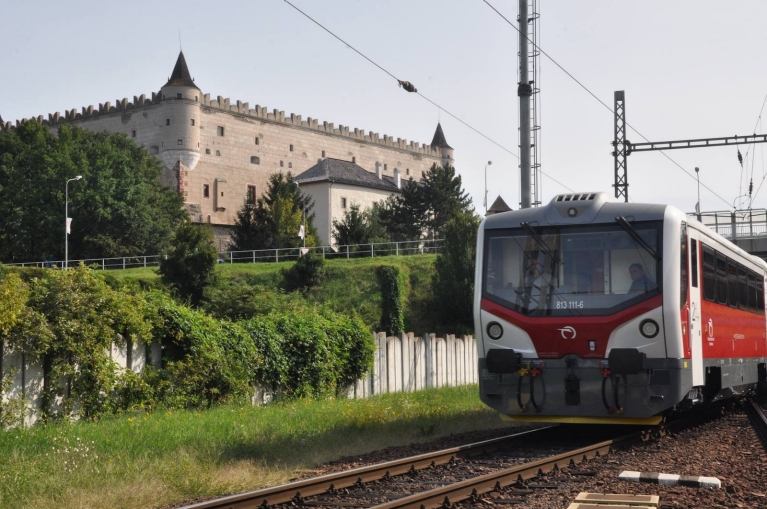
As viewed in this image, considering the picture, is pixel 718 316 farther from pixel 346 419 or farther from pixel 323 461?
pixel 323 461

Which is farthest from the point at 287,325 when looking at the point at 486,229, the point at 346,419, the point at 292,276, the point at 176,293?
the point at 292,276

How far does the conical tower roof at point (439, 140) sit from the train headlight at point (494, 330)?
134050 millimetres

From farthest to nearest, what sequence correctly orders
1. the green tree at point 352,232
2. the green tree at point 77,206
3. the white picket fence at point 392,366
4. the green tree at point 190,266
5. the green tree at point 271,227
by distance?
1. the green tree at point 271,227
2. the green tree at point 352,232
3. the green tree at point 77,206
4. the green tree at point 190,266
5. the white picket fence at point 392,366

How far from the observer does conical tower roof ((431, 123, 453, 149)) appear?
14838cm

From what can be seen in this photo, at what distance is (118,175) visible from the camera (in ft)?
276

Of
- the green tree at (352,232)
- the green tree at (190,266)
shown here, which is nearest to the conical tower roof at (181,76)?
the green tree at (352,232)

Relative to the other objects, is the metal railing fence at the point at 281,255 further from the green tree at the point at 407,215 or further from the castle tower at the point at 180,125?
the castle tower at the point at 180,125

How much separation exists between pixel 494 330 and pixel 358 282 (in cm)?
4913

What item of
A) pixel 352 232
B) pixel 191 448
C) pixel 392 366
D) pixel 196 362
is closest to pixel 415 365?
pixel 392 366

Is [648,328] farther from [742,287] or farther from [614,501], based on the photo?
[742,287]

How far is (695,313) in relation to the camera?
14469 mm

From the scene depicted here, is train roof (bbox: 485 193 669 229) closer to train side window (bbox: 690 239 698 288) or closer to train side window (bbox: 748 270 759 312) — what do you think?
train side window (bbox: 690 239 698 288)

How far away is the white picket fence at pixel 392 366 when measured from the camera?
14352 millimetres

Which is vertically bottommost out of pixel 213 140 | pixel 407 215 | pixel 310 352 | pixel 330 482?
pixel 330 482
